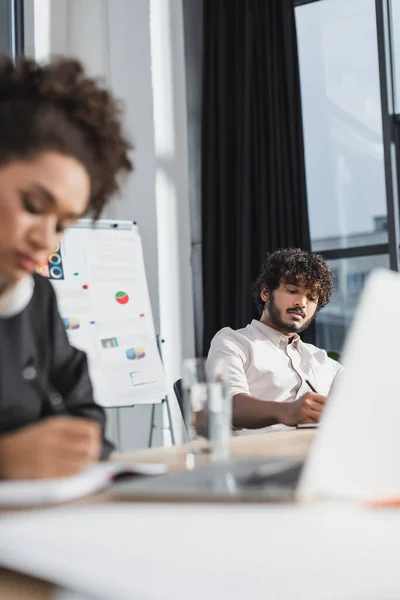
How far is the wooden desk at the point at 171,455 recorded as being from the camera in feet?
2.05

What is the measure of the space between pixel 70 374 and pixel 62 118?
49 cm

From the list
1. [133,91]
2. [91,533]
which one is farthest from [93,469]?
[133,91]

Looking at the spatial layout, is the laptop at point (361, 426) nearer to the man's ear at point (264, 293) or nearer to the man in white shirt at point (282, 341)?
the man in white shirt at point (282, 341)

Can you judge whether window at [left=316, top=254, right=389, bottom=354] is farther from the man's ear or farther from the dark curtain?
the man's ear

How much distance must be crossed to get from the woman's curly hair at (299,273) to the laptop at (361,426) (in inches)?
87.7

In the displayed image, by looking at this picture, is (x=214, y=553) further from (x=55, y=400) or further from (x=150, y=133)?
(x=150, y=133)

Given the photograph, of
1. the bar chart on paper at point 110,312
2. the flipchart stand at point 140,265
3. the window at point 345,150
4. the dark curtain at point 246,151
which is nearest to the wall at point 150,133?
the flipchart stand at point 140,265

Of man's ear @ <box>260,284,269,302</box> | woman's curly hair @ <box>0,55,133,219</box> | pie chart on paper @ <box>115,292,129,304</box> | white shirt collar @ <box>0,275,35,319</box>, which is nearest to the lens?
woman's curly hair @ <box>0,55,133,219</box>

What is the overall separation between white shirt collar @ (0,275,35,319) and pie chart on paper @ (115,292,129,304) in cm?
324

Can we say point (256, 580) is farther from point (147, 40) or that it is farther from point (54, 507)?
point (147, 40)

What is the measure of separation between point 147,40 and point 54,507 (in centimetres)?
477

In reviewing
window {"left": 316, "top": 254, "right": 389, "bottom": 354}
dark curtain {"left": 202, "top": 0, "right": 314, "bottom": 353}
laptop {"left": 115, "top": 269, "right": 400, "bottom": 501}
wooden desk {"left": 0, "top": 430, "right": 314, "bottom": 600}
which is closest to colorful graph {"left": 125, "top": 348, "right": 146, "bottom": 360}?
dark curtain {"left": 202, "top": 0, "right": 314, "bottom": 353}

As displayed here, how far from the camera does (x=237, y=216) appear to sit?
541 cm

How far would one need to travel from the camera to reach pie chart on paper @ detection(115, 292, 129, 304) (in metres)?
4.44
